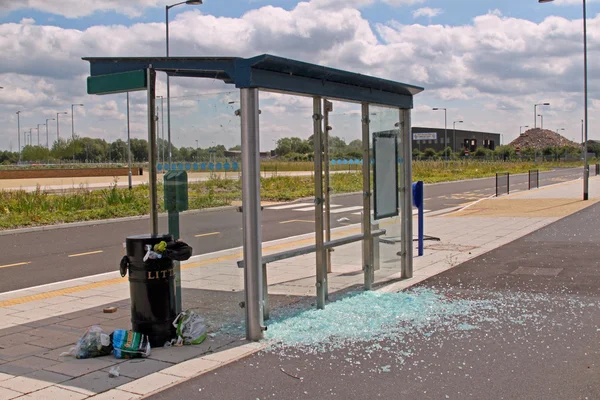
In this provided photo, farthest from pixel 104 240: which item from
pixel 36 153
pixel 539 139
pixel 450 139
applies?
pixel 539 139

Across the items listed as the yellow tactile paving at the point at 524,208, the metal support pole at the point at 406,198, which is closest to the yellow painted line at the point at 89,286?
the metal support pole at the point at 406,198

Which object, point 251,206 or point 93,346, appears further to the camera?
point 251,206

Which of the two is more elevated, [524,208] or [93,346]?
[524,208]

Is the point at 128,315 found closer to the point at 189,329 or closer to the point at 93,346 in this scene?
the point at 189,329

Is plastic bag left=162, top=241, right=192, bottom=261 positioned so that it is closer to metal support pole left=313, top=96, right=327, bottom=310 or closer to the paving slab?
the paving slab

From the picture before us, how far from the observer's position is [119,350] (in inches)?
205

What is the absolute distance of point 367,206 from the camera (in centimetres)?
779

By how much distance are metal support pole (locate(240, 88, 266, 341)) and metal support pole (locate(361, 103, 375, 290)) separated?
7.54ft

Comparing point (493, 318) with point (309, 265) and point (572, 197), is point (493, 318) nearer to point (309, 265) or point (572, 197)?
point (309, 265)

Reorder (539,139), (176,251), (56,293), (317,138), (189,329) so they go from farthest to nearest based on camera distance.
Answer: (539,139) → (56,293) → (317,138) → (189,329) → (176,251)

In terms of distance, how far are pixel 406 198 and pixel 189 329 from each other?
13.1 feet

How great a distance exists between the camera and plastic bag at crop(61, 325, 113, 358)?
5223 millimetres

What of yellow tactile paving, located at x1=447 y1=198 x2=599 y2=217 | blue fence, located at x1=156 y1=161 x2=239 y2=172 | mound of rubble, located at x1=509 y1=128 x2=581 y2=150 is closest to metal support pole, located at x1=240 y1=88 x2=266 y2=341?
blue fence, located at x1=156 y1=161 x2=239 y2=172

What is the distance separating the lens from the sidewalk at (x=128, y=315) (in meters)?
4.67
